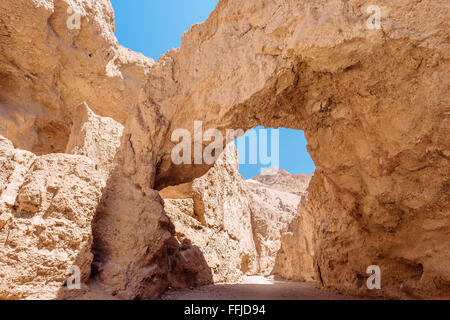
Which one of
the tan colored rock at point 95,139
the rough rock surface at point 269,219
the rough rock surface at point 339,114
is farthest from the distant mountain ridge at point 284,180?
the tan colored rock at point 95,139

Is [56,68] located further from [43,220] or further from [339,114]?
[339,114]

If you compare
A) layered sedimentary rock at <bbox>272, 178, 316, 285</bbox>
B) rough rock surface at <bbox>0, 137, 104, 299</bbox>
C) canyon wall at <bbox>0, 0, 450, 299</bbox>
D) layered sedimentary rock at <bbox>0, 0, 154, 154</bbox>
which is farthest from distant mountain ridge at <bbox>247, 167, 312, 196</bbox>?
rough rock surface at <bbox>0, 137, 104, 299</bbox>

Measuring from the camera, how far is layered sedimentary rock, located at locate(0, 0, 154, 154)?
7719 millimetres

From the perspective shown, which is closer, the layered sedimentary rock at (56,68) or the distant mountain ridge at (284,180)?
the layered sedimentary rock at (56,68)

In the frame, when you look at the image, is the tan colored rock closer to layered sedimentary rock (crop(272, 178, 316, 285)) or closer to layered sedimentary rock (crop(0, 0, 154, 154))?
layered sedimentary rock (crop(0, 0, 154, 154))

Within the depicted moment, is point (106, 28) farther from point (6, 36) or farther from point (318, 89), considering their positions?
point (318, 89)

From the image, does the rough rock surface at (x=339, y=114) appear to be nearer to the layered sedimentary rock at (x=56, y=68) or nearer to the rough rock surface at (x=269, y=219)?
the layered sedimentary rock at (x=56, y=68)

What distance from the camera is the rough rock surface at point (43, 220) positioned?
2865 mm

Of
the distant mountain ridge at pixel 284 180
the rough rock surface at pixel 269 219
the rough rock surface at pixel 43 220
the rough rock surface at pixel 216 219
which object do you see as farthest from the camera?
the distant mountain ridge at pixel 284 180

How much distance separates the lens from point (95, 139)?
16.1 feet

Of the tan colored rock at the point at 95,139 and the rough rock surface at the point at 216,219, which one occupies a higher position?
the tan colored rock at the point at 95,139

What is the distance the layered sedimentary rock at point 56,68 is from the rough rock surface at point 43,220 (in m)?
5.57

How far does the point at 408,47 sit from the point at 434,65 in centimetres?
33
